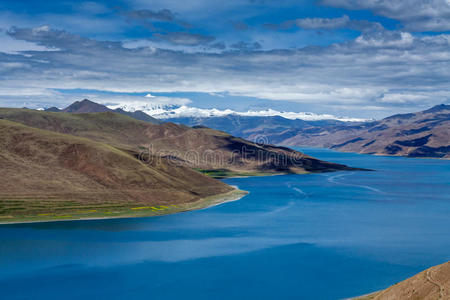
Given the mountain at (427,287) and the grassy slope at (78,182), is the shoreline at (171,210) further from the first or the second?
the mountain at (427,287)

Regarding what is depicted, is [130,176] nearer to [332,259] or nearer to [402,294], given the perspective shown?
[332,259]

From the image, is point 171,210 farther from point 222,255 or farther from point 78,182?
point 222,255

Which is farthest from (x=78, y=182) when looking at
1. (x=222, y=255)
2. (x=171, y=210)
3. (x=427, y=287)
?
(x=427, y=287)

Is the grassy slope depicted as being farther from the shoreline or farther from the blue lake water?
the blue lake water

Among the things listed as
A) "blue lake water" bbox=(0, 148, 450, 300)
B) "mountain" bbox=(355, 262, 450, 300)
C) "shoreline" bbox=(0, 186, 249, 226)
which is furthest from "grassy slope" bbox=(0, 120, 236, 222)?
"mountain" bbox=(355, 262, 450, 300)

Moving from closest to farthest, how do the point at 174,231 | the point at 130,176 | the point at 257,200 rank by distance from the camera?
the point at 174,231 → the point at 130,176 → the point at 257,200

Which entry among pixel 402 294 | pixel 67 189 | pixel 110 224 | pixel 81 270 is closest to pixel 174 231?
pixel 110 224

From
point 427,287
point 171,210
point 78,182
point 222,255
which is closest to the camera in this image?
point 427,287
